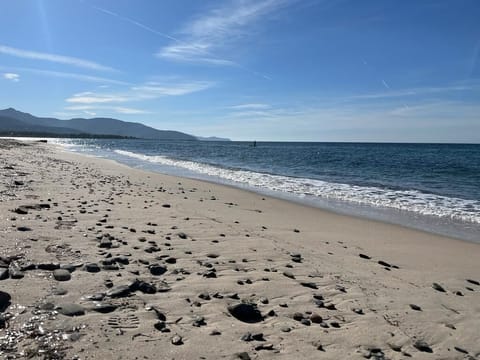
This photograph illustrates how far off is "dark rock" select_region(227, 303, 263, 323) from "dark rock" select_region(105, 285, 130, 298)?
127cm

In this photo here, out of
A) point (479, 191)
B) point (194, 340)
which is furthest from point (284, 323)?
point (479, 191)

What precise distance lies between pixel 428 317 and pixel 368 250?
3647 millimetres

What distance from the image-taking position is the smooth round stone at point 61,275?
4.86 meters

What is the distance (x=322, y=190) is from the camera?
20.1m

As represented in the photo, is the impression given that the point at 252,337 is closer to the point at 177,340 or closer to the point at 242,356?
the point at 242,356

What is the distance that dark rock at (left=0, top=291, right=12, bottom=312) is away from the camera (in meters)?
3.93

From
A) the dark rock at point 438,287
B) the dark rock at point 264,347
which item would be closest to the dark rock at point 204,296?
the dark rock at point 264,347

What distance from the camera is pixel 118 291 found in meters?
4.58

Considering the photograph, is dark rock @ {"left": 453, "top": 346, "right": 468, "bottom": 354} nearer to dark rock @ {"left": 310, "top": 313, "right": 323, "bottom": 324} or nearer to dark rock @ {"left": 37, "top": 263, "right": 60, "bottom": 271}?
dark rock @ {"left": 310, "top": 313, "right": 323, "bottom": 324}

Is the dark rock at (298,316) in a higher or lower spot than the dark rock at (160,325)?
lower

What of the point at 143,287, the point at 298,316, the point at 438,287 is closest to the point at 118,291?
the point at 143,287

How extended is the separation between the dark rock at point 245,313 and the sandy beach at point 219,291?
14 mm

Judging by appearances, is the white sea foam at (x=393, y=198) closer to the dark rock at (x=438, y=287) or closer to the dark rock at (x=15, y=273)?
the dark rock at (x=438, y=287)

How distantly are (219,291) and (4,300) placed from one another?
2.42 m
